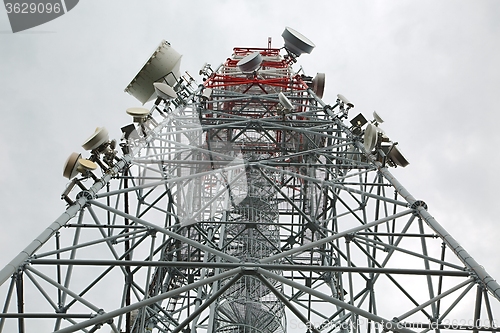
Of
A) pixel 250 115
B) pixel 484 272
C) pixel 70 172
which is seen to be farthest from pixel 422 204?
pixel 250 115

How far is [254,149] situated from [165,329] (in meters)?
6.08

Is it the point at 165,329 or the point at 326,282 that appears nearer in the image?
the point at 165,329

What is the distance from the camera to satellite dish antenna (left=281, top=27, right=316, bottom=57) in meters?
17.0

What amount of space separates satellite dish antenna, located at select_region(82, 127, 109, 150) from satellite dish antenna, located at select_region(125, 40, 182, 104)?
14.1 feet

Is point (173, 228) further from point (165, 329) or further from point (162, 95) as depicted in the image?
point (162, 95)

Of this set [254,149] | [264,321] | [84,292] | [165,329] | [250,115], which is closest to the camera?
[84,292]

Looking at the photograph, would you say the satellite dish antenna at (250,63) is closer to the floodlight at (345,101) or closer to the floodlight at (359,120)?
the floodlight at (345,101)

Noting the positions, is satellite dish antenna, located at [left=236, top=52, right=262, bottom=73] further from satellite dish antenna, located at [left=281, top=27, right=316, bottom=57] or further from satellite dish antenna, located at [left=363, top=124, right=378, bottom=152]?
satellite dish antenna, located at [left=363, top=124, right=378, bottom=152]

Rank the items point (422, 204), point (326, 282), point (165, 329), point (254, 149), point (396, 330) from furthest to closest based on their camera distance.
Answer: point (254, 149), point (326, 282), point (165, 329), point (422, 204), point (396, 330)

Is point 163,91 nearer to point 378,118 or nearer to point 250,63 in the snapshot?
point 250,63

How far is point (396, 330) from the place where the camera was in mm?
5840

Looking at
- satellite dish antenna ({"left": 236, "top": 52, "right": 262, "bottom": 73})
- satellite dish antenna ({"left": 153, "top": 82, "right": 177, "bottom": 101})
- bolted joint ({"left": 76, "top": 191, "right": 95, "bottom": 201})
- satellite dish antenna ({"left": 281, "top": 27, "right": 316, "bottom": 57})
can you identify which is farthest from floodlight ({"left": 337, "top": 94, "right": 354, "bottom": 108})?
bolted joint ({"left": 76, "top": 191, "right": 95, "bottom": 201})

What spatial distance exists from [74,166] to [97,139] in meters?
0.94

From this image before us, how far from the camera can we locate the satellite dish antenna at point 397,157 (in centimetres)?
965
